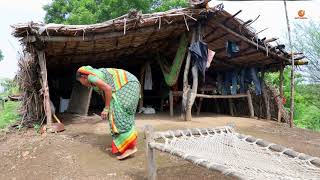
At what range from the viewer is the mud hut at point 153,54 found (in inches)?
250

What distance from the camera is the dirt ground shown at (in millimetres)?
4156

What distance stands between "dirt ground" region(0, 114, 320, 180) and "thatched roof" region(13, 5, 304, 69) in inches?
67.9

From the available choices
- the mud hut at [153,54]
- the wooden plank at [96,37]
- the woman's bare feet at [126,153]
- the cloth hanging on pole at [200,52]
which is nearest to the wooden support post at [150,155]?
the woman's bare feet at [126,153]

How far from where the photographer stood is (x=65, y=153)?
4914mm

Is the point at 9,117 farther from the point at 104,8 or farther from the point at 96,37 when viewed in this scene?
the point at 104,8

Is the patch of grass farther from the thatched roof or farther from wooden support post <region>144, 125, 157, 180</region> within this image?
wooden support post <region>144, 125, 157, 180</region>

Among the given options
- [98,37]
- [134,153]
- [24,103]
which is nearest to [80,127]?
[24,103]

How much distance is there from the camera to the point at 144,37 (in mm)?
7770

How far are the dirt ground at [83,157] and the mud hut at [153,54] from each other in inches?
29.4

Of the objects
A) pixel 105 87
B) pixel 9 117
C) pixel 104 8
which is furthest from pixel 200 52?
→ pixel 104 8

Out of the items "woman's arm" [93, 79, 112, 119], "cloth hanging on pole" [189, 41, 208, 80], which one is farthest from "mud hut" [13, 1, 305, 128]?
"woman's arm" [93, 79, 112, 119]

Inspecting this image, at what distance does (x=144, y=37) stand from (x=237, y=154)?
4.72 m

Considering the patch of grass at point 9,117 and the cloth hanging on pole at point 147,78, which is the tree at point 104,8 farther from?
the patch of grass at point 9,117

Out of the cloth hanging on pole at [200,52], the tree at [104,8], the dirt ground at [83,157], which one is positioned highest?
the tree at [104,8]
